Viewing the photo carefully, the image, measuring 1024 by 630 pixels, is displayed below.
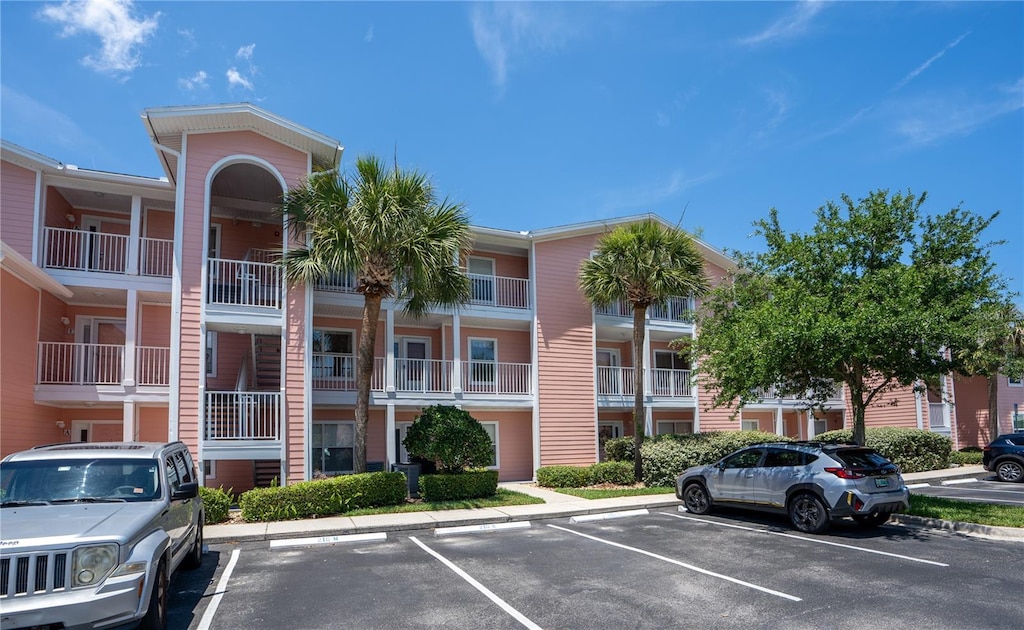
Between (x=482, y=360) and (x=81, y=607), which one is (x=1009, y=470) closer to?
(x=482, y=360)

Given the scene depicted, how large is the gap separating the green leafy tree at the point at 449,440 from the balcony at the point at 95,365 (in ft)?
20.3

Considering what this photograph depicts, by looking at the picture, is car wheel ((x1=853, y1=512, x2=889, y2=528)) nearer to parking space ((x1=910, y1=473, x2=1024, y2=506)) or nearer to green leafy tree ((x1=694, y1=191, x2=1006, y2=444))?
green leafy tree ((x1=694, y1=191, x2=1006, y2=444))

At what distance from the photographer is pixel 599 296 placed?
20.0 m

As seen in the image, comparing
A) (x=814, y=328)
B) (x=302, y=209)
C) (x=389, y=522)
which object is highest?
(x=302, y=209)

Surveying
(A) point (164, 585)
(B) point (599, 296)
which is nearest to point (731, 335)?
(B) point (599, 296)

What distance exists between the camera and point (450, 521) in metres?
13.4

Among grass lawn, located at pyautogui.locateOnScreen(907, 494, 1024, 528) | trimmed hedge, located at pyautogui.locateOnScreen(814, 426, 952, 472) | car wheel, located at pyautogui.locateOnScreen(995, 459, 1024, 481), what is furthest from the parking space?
grass lawn, located at pyautogui.locateOnScreen(907, 494, 1024, 528)

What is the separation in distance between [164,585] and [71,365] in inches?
457

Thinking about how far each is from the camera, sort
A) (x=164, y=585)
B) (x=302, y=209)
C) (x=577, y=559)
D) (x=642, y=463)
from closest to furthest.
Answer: (x=164, y=585), (x=577, y=559), (x=302, y=209), (x=642, y=463)

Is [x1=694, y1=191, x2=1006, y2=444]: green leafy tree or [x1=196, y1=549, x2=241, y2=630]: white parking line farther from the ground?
[x1=694, y1=191, x2=1006, y2=444]: green leafy tree

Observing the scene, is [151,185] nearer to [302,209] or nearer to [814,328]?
[302,209]

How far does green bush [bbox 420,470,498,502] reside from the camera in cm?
1571

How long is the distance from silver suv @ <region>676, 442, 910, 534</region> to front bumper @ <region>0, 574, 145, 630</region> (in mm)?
10341

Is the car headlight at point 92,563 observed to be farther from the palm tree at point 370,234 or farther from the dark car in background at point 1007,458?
the dark car in background at point 1007,458
